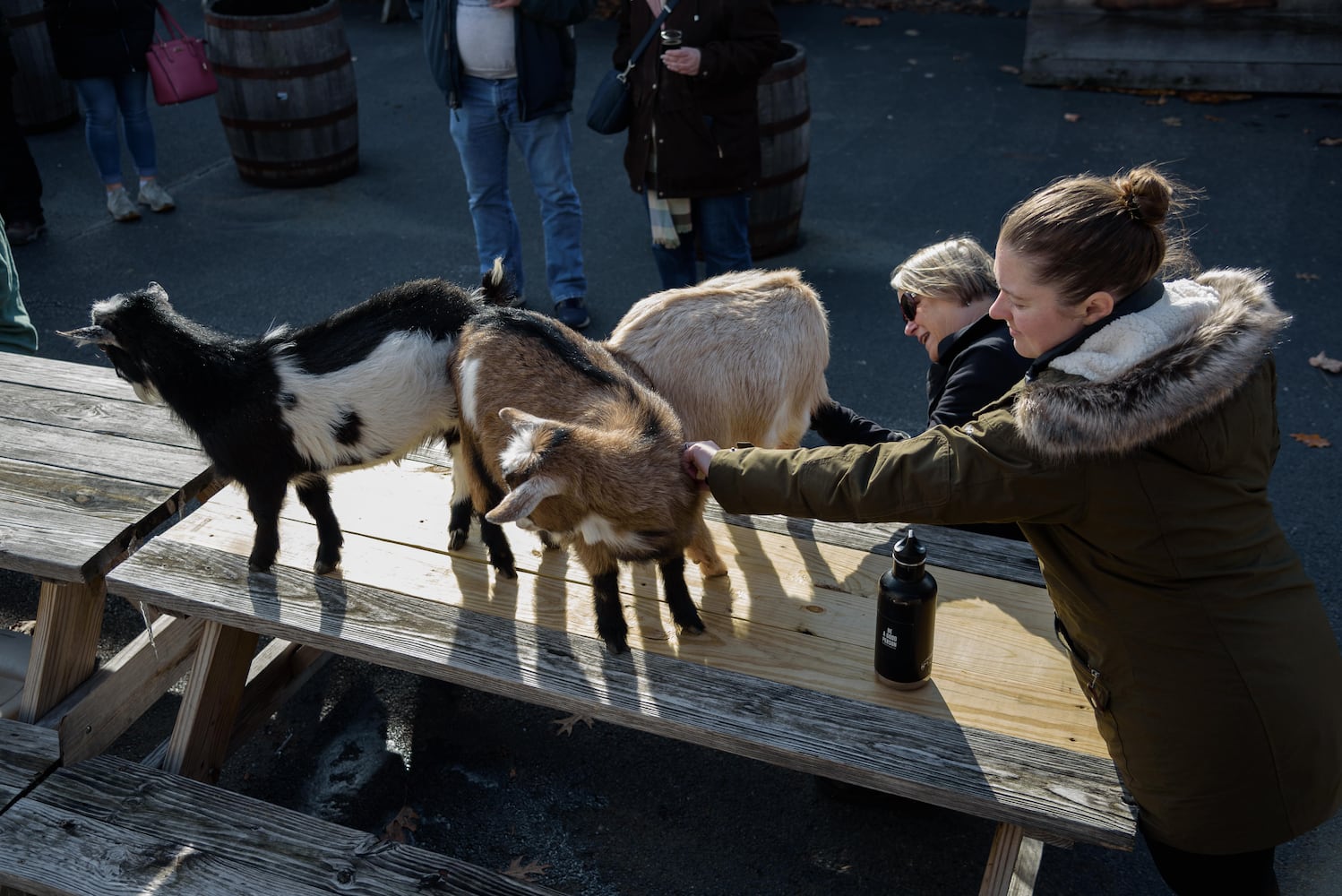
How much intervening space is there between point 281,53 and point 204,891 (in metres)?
6.52

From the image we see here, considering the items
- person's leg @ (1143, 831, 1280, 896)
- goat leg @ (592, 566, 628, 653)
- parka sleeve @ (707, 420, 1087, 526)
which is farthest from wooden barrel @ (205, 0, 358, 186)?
person's leg @ (1143, 831, 1280, 896)

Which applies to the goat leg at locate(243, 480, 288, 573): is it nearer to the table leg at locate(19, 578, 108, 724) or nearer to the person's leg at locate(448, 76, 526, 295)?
the table leg at locate(19, 578, 108, 724)

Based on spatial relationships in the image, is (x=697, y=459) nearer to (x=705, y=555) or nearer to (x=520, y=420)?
(x=520, y=420)

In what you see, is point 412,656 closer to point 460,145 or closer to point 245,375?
point 245,375

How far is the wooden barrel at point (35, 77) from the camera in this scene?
29.9 feet

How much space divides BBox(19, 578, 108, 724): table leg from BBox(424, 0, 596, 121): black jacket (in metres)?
3.43

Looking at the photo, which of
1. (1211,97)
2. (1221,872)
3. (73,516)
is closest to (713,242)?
(73,516)

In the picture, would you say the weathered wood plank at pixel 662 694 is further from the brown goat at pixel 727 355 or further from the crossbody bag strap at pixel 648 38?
the crossbody bag strap at pixel 648 38

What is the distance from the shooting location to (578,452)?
2.57 m

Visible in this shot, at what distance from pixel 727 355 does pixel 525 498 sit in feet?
3.17

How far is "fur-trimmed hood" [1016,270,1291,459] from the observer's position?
6.73 feet

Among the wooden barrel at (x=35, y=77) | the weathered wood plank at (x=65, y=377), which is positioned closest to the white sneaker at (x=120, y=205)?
the wooden barrel at (x=35, y=77)

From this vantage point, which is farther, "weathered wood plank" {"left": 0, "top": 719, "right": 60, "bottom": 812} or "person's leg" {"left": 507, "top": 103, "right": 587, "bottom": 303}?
"person's leg" {"left": 507, "top": 103, "right": 587, "bottom": 303}

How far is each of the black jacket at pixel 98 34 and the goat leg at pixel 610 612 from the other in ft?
20.4
